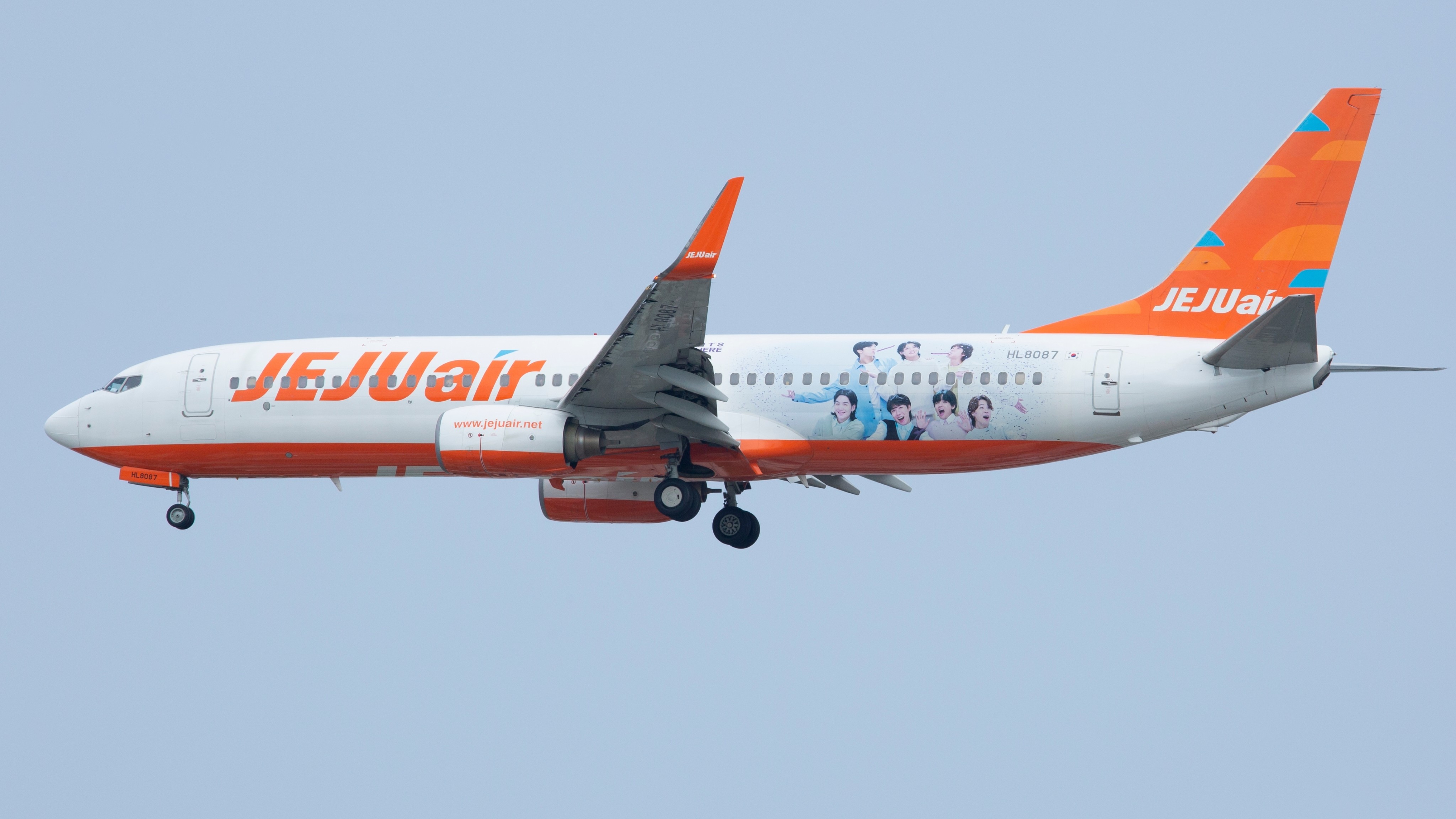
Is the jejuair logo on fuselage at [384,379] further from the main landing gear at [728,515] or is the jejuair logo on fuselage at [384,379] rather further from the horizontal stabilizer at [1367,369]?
the horizontal stabilizer at [1367,369]

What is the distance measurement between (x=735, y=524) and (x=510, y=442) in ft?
18.8

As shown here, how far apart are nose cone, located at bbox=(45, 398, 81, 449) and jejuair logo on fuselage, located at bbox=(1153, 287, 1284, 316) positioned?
2017 centimetres

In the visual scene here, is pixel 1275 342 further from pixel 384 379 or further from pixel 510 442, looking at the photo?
pixel 384 379

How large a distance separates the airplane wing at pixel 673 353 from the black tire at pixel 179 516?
9068mm

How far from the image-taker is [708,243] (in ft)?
74.6

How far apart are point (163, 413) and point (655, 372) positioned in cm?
1067

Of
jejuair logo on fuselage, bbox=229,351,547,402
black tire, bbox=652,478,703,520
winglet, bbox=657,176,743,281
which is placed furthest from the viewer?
jejuair logo on fuselage, bbox=229,351,547,402

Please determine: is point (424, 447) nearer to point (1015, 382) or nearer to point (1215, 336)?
point (1015, 382)

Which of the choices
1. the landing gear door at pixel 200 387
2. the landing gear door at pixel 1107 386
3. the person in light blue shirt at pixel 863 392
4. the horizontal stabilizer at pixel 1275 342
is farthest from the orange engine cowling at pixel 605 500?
the horizontal stabilizer at pixel 1275 342

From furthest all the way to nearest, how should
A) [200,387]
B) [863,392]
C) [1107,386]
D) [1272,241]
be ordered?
1. [200,387]
2. [863,392]
3. [1272,241]
4. [1107,386]

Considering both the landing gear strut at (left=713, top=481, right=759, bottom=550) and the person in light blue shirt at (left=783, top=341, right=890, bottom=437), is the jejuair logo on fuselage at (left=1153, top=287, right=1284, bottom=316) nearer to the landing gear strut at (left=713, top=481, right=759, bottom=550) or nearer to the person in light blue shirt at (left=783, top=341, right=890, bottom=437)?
the person in light blue shirt at (left=783, top=341, right=890, bottom=437)

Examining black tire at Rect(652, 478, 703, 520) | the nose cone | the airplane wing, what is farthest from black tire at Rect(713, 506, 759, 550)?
the nose cone

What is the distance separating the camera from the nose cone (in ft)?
100

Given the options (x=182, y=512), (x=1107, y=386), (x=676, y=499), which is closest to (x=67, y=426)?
(x=182, y=512)
